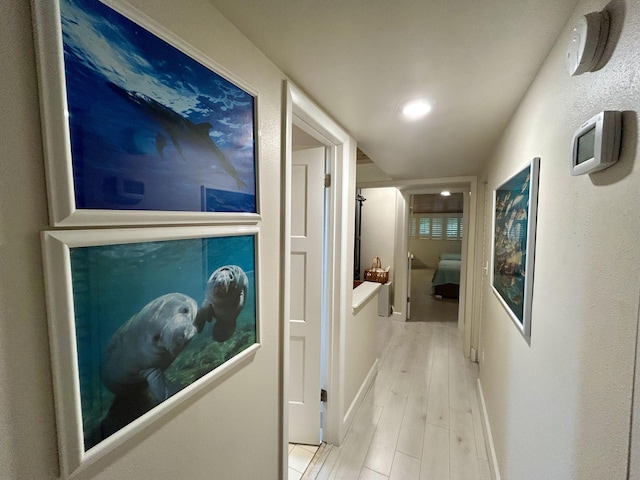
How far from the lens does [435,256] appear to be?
9.13 m

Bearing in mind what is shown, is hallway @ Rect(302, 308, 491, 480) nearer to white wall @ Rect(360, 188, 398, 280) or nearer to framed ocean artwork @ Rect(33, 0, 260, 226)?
framed ocean artwork @ Rect(33, 0, 260, 226)

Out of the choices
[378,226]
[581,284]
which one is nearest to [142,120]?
[581,284]

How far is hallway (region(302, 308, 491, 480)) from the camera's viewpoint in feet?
5.58

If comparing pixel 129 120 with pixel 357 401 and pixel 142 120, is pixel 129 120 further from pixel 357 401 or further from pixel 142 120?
pixel 357 401

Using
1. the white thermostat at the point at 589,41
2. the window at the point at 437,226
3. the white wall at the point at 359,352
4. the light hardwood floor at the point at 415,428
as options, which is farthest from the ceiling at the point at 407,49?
the window at the point at 437,226

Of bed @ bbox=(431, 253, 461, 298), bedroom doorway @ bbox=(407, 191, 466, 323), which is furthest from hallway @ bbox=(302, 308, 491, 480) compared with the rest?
bed @ bbox=(431, 253, 461, 298)

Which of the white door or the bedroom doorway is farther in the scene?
the bedroom doorway

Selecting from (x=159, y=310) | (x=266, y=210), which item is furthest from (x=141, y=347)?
(x=266, y=210)

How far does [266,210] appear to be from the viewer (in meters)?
1.07

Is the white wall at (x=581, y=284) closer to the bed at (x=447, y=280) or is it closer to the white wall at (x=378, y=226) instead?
the white wall at (x=378, y=226)

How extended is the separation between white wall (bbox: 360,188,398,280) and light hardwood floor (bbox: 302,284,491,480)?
6.75ft

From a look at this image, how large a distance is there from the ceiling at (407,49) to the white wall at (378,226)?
3.31 meters

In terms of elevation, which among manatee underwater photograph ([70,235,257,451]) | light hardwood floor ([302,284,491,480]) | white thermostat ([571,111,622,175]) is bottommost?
light hardwood floor ([302,284,491,480])

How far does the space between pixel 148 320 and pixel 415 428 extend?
2177 mm
